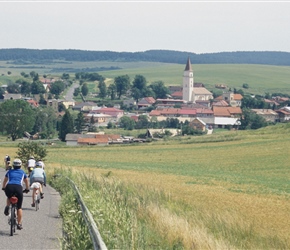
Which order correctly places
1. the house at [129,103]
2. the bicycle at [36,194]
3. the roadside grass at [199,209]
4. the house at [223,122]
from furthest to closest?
the house at [129,103] < the house at [223,122] < the bicycle at [36,194] < the roadside grass at [199,209]

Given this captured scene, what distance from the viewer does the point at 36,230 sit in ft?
47.5

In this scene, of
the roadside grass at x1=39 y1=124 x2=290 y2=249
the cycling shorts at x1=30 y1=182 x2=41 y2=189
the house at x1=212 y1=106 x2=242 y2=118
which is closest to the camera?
the roadside grass at x1=39 y1=124 x2=290 y2=249

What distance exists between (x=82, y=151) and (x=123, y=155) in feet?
22.0

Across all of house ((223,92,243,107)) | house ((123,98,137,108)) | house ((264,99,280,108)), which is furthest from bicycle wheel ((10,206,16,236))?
house ((223,92,243,107))

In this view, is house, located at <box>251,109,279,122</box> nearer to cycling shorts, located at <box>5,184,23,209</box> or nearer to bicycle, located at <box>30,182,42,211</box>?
bicycle, located at <box>30,182,42,211</box>

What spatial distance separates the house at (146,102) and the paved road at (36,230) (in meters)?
163

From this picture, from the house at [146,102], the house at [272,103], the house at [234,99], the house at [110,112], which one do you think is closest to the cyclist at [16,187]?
the house at [110,112]

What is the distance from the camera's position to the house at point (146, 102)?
182875mm

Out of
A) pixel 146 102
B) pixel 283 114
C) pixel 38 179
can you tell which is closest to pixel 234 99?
pixel 146 102

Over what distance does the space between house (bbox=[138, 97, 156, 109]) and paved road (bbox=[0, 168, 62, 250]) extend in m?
163

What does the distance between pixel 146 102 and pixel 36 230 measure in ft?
569

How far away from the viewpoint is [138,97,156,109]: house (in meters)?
183

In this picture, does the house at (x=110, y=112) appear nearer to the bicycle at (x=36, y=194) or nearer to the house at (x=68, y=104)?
the house at (x=68, y=104)

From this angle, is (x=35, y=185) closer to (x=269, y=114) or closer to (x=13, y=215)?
(x=13, y=215)
